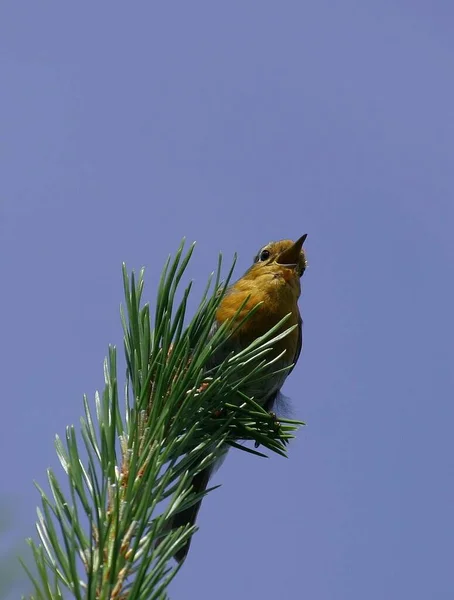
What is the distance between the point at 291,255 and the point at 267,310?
1.34m

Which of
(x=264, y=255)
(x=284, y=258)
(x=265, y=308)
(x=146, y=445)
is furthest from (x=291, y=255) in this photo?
(x=146, y=445)

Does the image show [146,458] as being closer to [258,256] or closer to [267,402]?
[267,402]

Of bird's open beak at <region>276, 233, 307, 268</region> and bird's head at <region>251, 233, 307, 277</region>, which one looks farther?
bird's open beak at <region>276, 233, 307, 268</region>

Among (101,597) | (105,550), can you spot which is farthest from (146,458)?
A: (101,597)

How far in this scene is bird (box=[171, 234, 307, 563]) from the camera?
5.30 metres

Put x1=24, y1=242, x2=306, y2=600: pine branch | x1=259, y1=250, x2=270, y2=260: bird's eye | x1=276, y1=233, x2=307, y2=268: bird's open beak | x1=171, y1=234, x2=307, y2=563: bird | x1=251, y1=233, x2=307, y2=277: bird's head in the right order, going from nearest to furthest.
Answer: x1=24, y1=242, x2=306, y2=600: pine branch, x1=171, y1=234, x2=307, y2=563: bird, x1=251, y1=233, x2=307, y2=277: bird's head, x1=276, y1=233, x2=307, y2=268: bird's open beak, x1=259, y1=250, x2=270, y2=260: bird's eye

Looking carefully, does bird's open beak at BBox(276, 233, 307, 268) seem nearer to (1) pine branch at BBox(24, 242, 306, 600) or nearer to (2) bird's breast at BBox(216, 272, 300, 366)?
(2) bird's breast at BBox(216, 272, 300, 366)

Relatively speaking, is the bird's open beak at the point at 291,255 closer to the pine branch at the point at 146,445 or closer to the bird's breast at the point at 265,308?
the bird's breast at the point at 265,308

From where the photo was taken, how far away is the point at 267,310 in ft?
18.6

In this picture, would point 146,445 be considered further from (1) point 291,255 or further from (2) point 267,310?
(1) point 291,255

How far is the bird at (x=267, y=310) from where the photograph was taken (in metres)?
5.30

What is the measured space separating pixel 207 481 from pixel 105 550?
12.4ft

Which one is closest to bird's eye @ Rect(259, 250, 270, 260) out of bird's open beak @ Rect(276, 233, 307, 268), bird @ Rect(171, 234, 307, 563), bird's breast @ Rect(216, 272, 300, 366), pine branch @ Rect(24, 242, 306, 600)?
bird @ Rect(171, 234, 307, 563)

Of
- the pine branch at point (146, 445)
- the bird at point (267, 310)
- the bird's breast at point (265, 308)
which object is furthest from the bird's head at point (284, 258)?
the pine branch at point (146, 445)
